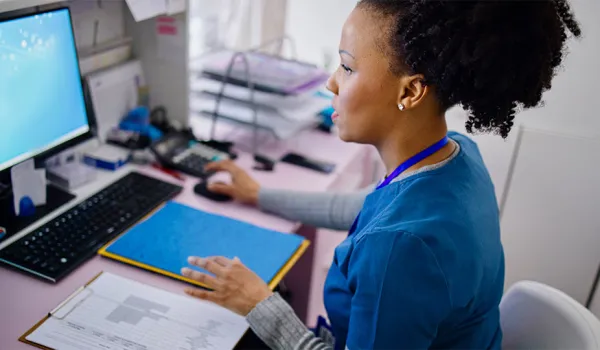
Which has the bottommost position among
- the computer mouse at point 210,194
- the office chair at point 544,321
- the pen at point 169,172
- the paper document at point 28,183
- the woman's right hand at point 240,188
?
the office chair at point 544,321

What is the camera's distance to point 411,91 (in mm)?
943

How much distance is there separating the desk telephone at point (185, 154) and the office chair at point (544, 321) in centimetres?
82

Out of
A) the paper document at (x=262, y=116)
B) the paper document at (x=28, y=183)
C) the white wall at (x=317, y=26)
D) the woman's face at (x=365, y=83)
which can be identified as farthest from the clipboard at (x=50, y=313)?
the white wall at (x=317, y=26)

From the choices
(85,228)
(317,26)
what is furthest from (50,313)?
(317,26)

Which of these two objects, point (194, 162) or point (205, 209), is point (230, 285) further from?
point (194, 162)

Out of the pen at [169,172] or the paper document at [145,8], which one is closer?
the paper document at [145,8]

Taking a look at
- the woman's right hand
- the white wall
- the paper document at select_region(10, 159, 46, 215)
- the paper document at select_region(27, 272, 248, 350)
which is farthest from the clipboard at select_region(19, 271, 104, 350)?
the white wall

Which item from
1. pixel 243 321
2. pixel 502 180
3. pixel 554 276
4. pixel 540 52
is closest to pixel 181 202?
pixel 243 321

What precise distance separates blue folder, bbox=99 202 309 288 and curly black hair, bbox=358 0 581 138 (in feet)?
1.56

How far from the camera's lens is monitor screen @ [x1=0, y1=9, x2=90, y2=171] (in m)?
1.14

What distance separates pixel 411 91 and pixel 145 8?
800 mm

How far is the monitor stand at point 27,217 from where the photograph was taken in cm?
119

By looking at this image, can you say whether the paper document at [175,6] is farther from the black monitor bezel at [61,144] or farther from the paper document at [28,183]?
the paper document at [28,183]

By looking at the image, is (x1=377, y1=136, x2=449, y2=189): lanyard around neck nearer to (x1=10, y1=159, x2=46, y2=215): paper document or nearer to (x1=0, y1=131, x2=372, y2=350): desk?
(x1=0, y1=131, x2=372, y2=350): desk
